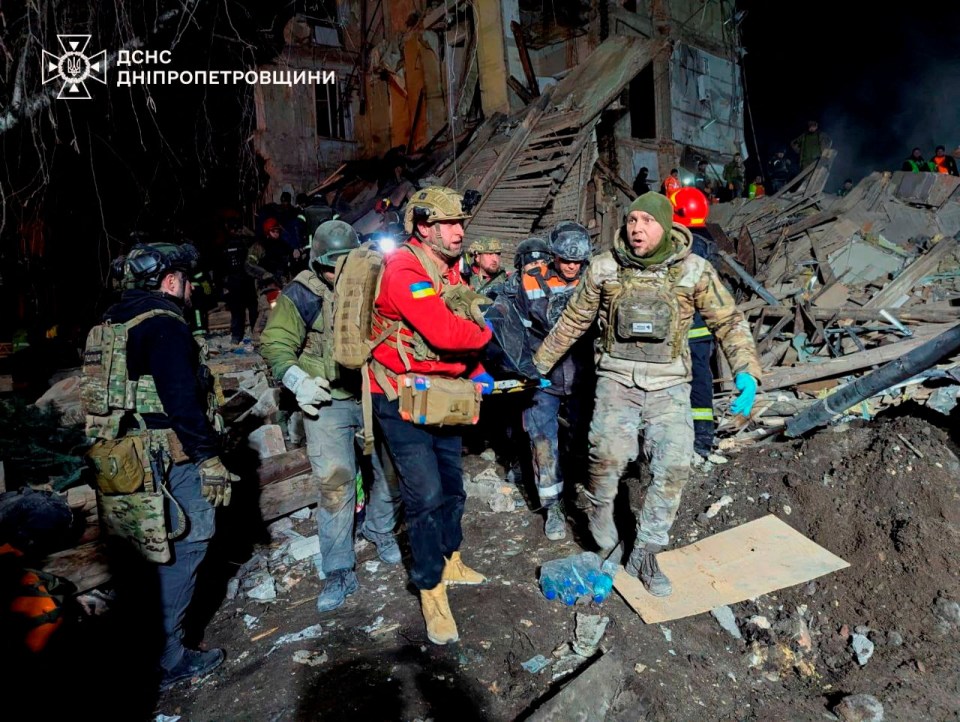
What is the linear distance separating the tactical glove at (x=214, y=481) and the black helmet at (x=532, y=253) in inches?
102

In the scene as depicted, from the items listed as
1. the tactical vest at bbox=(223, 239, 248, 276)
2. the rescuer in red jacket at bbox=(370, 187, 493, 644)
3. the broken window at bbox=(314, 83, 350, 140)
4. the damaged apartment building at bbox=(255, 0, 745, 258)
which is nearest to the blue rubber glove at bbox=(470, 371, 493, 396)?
the rescuer in red jacket at bbox=(370, 187, 493, 644)

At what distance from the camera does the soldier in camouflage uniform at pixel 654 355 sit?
9.86 feet

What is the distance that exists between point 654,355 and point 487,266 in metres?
2.08

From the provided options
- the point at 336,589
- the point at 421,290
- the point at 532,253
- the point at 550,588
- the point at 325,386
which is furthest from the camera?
the point at 532,253

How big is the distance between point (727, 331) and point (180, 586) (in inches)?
122

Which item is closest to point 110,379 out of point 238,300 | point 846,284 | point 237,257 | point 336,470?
point 336,470

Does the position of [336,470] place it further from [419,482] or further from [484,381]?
[484,381]

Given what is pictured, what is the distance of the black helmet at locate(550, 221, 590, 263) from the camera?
388 cm

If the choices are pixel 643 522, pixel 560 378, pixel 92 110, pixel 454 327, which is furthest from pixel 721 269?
pixel 92 110

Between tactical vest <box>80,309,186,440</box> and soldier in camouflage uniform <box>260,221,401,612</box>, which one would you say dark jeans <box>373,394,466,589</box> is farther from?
tactical vest <box>80,309,186,440</box>

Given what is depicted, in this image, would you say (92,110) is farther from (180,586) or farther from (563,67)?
(563,67)

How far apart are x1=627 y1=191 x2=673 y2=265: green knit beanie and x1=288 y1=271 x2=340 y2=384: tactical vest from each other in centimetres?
172

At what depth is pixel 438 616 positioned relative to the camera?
2.86 meters

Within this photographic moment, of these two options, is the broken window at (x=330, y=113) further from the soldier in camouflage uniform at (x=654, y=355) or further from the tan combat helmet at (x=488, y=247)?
the soldier in camouflage uniform at (x=654, y=355)
